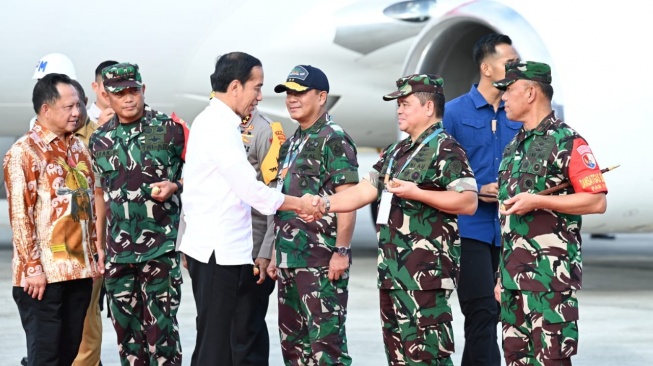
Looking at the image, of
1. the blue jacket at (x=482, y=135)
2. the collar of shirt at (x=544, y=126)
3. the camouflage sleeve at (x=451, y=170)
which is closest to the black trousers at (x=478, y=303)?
the blue jacket at (x=482, y=135)

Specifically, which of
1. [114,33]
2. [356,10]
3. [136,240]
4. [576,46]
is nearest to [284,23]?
[356,10]

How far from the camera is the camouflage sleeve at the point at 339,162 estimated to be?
4.97 m

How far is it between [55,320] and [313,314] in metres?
1.06

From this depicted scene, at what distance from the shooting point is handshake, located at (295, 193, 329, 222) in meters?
4.82

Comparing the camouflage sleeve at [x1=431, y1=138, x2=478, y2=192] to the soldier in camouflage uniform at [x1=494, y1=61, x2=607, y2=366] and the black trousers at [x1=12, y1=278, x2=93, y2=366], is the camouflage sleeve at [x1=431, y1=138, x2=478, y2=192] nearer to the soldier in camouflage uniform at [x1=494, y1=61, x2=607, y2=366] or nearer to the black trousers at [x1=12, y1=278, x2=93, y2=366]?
the soldier in camouflage uniform at [x1=494, y1=61, x2=607, y2=366]

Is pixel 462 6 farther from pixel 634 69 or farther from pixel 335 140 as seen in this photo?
pixel 335 140

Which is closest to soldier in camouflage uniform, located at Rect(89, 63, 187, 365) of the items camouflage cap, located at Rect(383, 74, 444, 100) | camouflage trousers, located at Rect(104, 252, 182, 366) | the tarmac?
camouflage trousers, located at Rect(104, 252, 182, 366)

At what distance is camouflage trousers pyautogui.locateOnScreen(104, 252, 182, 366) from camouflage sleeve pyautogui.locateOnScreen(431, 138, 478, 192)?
1.36 metres

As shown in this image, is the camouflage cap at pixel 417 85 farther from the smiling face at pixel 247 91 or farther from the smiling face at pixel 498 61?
the smiling face at pixel 498 61

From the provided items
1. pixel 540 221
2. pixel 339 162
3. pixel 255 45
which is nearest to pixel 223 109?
pixel 339 162

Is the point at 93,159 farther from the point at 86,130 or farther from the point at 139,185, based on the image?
the point at 86,130

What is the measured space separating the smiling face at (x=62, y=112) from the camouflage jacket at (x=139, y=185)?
0.95 feet

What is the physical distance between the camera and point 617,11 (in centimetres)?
764

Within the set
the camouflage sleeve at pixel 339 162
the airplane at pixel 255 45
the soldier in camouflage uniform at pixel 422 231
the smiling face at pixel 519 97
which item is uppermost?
the airplane at pixel 255 45
